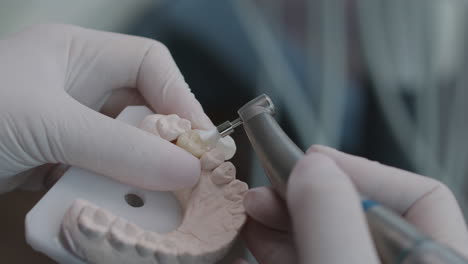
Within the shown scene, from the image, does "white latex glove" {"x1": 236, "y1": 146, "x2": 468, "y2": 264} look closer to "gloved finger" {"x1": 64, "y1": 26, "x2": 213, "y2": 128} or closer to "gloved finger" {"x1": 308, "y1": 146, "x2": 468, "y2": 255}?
"gloved finger" {"x1": 308, "y1": 146, "x2": 468, "y2": 255}

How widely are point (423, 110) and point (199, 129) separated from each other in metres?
0.86

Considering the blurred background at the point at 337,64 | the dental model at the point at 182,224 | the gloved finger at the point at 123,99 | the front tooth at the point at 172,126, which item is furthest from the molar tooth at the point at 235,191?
the blurred background at the point at 337,64

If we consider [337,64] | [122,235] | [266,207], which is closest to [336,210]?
[266,207]

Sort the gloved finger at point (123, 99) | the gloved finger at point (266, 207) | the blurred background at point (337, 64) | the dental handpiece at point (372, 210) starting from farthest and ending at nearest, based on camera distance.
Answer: the blurred background at point (337, 64) → the gloved finger at point (123, 99) → the gloved finger at point (266, 207) → the dental handpiece at point (372, 210)

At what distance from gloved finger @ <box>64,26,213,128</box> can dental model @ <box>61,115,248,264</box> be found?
0.11 m

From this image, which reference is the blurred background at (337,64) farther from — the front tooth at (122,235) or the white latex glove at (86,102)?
the front tooth at (122,235)

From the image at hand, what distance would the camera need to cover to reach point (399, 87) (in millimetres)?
1470

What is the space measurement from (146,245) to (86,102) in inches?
18.1

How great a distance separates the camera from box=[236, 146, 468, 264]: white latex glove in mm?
573

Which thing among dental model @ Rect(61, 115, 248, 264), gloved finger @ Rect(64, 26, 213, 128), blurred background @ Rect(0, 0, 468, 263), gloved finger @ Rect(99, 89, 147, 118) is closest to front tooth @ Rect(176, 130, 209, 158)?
dental model @ Rect(61, 115, 248, 264)

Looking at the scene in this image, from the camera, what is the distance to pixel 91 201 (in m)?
0.77

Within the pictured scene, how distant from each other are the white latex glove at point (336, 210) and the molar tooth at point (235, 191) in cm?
4

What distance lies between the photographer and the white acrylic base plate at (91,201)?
2.29 feet

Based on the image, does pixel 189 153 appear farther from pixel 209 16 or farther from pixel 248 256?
pixel 209 16
